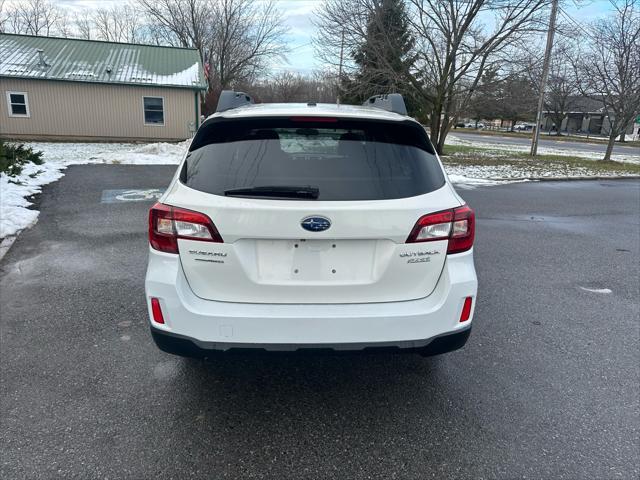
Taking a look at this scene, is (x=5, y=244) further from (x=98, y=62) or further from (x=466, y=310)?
(x=98, y=62)

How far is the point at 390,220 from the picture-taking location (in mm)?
2363

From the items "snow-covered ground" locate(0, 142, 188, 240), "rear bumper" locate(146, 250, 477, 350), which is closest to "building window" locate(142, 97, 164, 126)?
"snow-covered ground" locate(0, 142, 188, 240)

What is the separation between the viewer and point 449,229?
8.20 ft

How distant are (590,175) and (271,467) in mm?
17909

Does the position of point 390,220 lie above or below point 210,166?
below

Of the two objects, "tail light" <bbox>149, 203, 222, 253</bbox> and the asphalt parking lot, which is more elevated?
"tail light" <bbox>149, 203, 222, 253</bbox>

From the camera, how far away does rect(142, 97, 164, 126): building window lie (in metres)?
23.8

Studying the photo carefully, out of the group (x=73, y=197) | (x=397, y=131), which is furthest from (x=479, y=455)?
(x=73, y=197)

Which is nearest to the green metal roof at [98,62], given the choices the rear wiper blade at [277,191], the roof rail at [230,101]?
the roof rail at [230,101]

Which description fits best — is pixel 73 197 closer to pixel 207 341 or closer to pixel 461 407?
pixel 207 341

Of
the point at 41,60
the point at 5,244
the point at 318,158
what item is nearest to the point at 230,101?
the point at 318,158

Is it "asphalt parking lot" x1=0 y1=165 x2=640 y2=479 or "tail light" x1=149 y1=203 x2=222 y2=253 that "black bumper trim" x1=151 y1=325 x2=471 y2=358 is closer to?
"asphalt parking lot" x1=0 y1=165 x2=640 y2=479

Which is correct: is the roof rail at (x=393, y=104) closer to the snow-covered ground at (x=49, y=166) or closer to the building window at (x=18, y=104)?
the snow-covered ground at (x=49, y=166)

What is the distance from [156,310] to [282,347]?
2.32 ft
